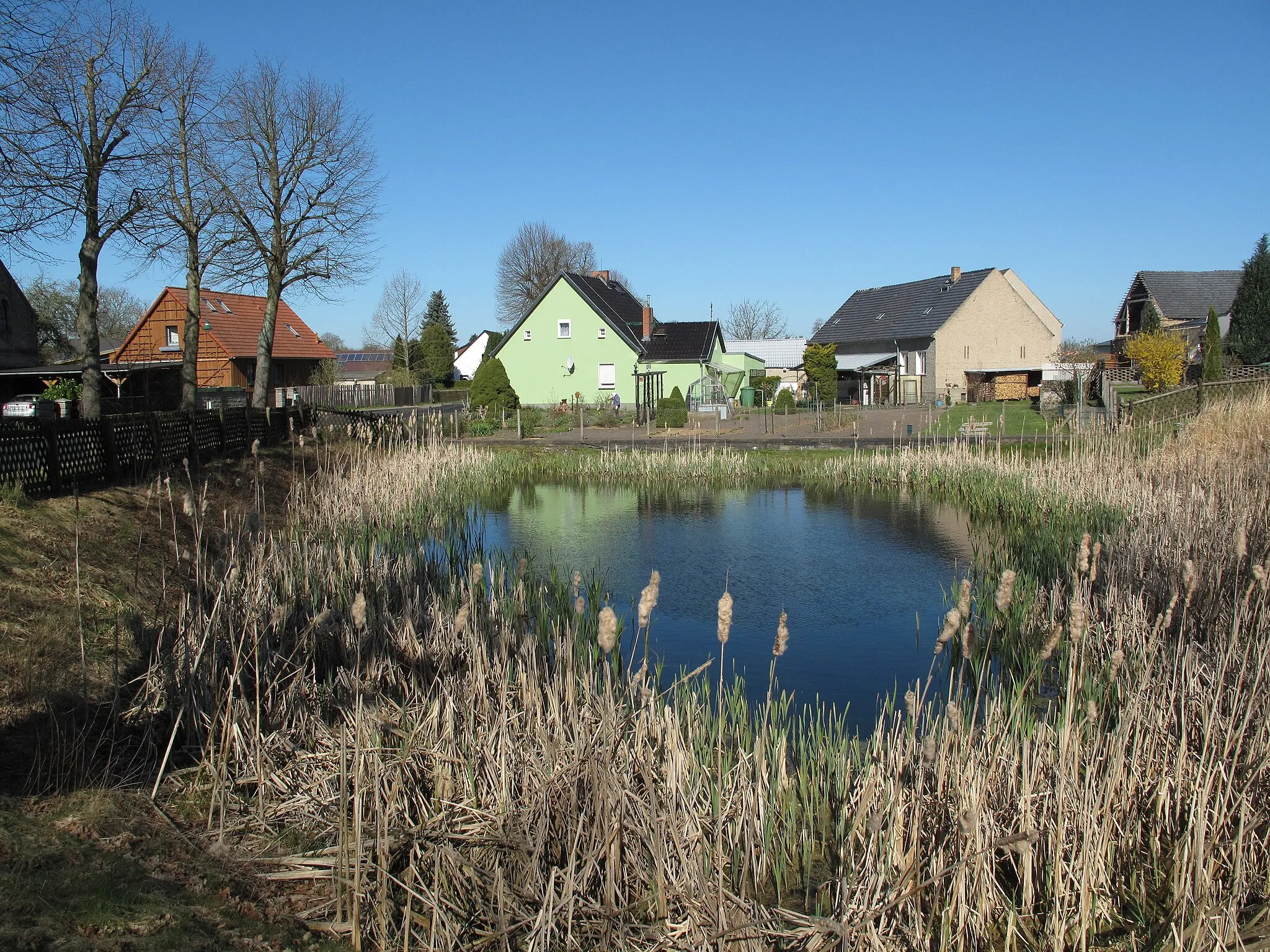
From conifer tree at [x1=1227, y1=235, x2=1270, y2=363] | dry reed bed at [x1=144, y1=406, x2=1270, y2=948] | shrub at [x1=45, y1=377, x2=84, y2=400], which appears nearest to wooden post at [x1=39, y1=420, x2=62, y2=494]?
dry reed bed at [x1=144, y1=406, x2=1270, y2=948]

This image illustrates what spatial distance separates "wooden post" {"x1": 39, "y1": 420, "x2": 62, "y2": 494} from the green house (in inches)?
1260

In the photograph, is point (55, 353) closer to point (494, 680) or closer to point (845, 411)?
point (845, 411)

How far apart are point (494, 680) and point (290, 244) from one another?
81.7 ft

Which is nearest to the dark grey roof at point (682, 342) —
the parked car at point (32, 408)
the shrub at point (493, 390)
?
the shrub at point (493, 390)

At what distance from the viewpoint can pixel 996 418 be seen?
34531mm

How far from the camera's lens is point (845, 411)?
38156mm

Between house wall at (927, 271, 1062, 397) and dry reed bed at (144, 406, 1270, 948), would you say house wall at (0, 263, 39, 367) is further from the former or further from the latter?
house wall at (927, 271, 1062, 397)

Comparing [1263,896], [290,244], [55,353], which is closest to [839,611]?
[1263,896]

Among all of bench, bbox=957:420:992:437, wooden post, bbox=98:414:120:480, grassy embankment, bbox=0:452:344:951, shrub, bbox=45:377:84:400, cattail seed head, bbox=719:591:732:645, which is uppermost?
shrub, bbox=45:377:84:400

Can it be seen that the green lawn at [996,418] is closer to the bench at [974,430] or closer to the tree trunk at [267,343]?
the bench at [974,430]

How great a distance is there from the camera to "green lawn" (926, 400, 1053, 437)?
2794cm

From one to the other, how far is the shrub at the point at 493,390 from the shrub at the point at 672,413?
7167 mm

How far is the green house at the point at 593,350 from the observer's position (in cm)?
4253

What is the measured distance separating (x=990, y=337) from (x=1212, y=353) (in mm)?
17772
